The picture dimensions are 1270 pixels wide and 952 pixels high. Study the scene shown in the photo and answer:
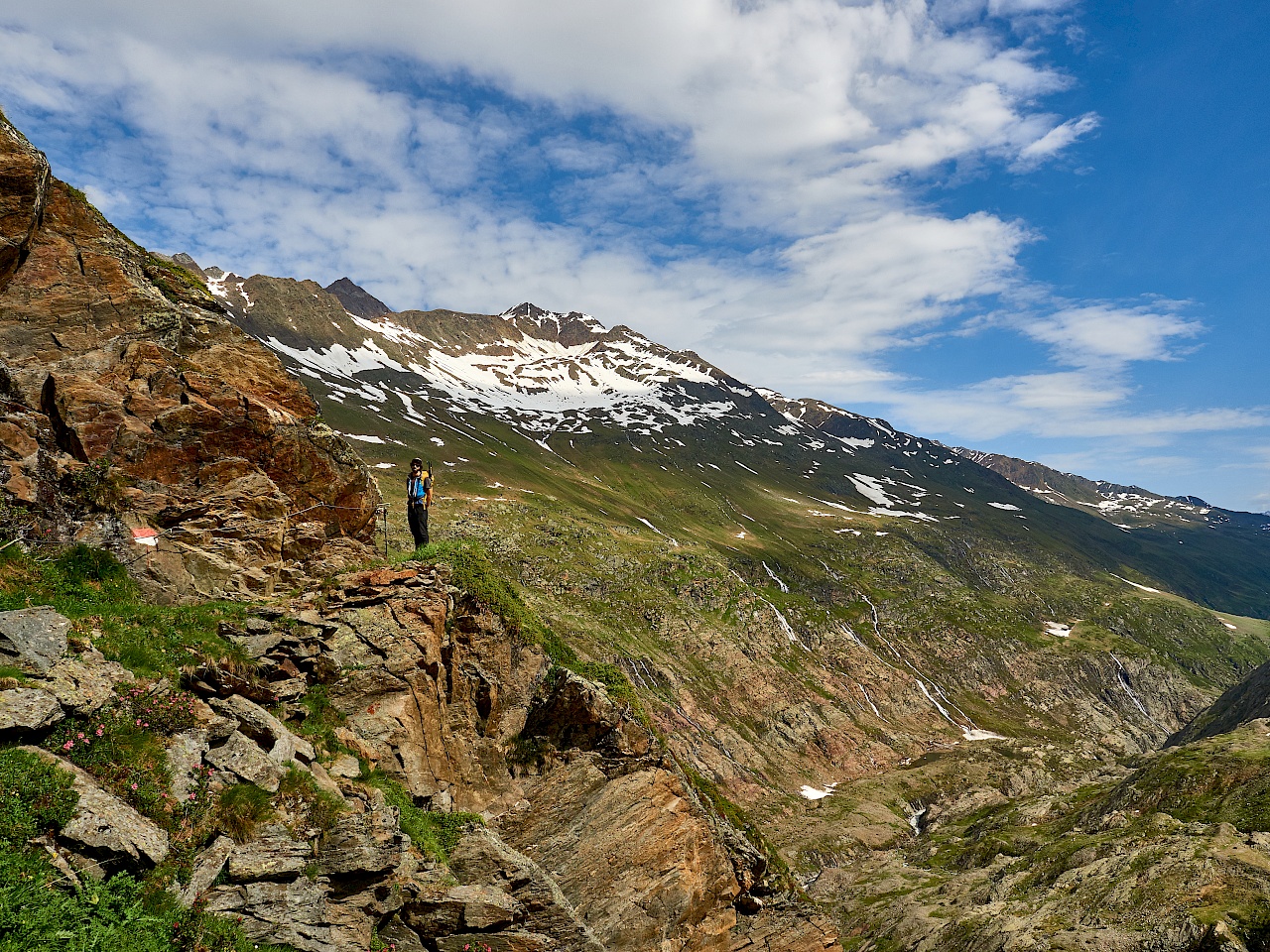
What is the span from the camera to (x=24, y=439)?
17922mm

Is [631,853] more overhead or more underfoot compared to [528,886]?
more underfoot

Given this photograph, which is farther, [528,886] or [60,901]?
[528,886]

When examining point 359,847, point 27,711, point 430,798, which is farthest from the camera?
point 430,798

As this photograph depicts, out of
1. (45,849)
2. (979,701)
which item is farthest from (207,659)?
(979,701)

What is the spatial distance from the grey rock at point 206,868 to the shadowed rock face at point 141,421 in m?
9.85

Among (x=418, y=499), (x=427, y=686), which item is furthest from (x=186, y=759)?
(x=418, y=499)

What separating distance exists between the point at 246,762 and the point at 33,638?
4628 mm

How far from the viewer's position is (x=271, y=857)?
1179 centimetres

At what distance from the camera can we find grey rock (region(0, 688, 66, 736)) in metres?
9.79

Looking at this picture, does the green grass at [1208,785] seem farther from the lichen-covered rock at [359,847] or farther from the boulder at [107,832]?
the boulder at [107,832]

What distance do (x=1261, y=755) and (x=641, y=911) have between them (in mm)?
77580

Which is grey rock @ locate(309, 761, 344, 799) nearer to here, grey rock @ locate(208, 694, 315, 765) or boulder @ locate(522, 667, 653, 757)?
grey rock @ locate(208, 694, 315, 765)

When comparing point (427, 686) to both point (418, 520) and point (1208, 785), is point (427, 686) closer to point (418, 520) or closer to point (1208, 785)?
point (418, 520)

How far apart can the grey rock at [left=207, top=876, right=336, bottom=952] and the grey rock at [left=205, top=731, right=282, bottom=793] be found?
2140 millimetres
